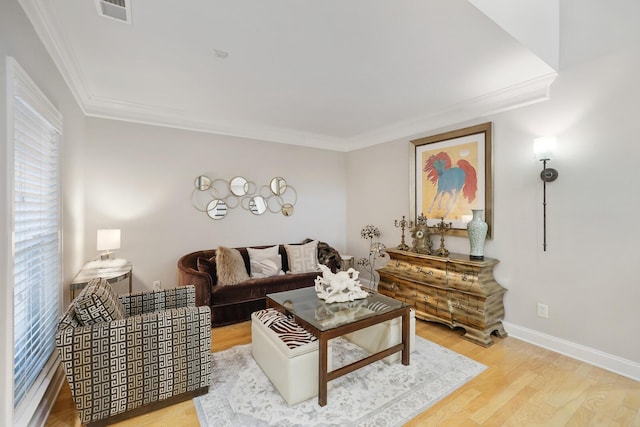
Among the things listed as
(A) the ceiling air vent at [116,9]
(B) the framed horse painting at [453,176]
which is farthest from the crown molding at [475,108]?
(A) the ceiling air vent at [116,9]

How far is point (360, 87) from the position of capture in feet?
9.36

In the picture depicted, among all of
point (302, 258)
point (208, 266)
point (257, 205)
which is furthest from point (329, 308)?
point (257, 205)

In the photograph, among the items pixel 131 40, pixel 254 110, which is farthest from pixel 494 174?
pixel 131 40

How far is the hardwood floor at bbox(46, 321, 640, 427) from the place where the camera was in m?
1.79

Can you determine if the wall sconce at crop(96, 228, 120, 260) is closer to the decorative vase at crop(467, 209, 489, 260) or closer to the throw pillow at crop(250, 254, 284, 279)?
the throw pillow at crop(250, 254, 284, 279)

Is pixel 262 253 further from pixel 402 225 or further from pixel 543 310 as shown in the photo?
pixel 543 310

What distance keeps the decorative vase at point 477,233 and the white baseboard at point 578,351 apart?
792 millimetres

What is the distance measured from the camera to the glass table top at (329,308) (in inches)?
83.5

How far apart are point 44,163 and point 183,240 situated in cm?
192

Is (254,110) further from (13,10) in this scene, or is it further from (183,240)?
(13,10)

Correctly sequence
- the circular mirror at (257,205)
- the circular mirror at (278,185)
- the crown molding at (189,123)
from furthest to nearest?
the circular mirror at (278,185) → the circular mirror at (257,205) → the crown molding at (189,123)

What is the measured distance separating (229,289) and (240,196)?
4.71 ft

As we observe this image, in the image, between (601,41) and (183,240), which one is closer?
(601,41)

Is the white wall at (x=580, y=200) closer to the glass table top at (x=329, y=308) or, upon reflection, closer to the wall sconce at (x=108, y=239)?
the glass table top at (x=329, y=308)
